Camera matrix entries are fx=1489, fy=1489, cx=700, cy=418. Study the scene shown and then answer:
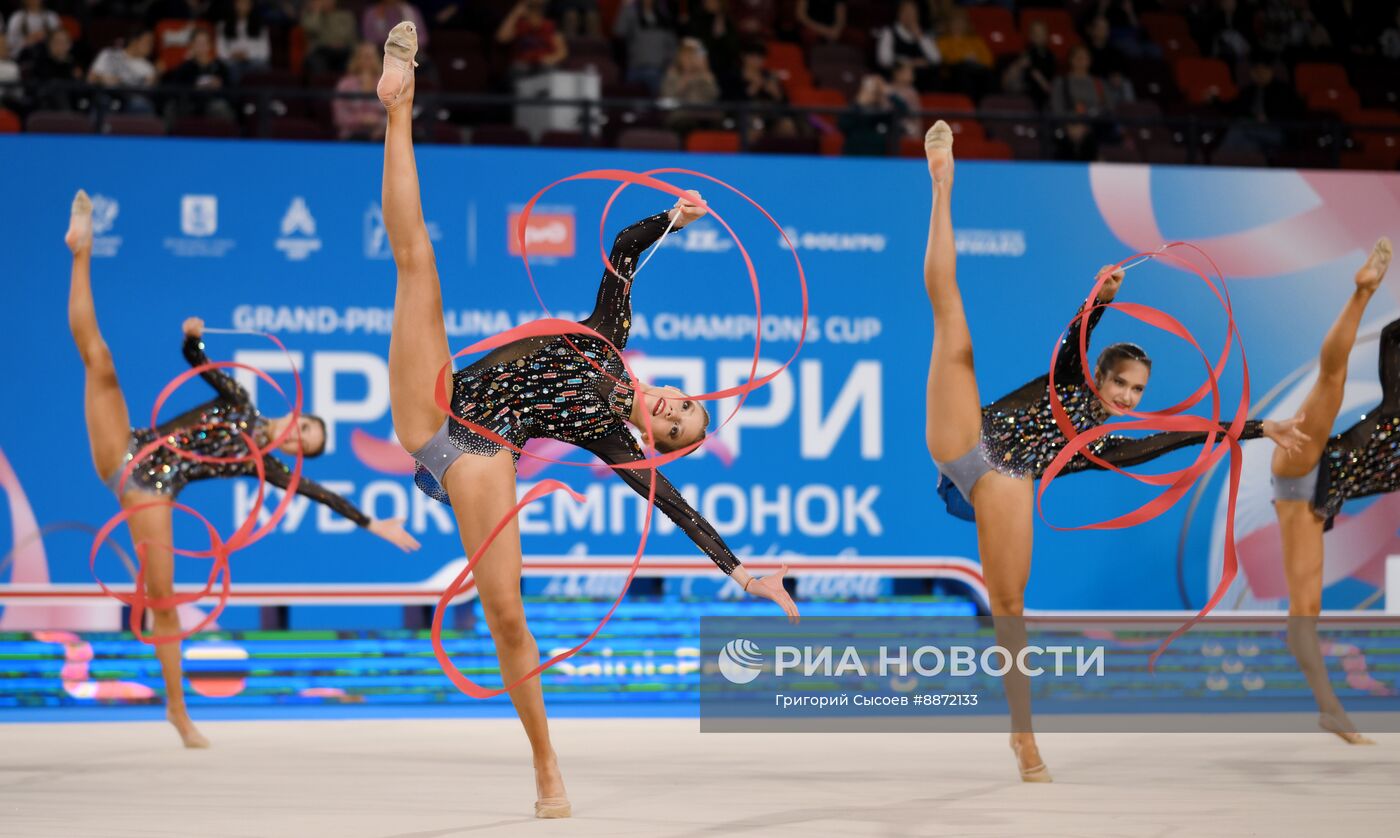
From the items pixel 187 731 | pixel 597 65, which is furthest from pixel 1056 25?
pixel 187 731

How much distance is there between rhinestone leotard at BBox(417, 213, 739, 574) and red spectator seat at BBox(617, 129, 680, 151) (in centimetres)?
407

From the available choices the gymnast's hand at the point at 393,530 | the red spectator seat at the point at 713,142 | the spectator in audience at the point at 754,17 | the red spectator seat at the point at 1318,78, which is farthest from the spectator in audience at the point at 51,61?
the red spectator seat at the point at 1318,78

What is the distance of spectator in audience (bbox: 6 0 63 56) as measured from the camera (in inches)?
338

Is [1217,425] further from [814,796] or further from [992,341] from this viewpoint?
[992,341]

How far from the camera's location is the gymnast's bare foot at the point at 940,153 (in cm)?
518

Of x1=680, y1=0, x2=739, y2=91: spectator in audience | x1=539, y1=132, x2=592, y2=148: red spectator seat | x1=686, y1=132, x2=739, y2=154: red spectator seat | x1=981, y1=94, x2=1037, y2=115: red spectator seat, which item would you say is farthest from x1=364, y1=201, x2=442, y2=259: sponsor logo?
x1=981, y1=94, x2=1037, y2=115: red spectator seat

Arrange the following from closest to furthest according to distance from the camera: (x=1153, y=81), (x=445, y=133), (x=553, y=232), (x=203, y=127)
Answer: (x=203, y=127) → (x=553, y=232) → (x=445, y=133) → (x=1153, y=81)

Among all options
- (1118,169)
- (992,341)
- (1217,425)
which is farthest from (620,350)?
(1118,169)

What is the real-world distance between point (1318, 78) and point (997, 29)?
2310mm

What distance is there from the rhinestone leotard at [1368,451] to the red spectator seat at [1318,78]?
182 inches

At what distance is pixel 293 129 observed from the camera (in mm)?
8547

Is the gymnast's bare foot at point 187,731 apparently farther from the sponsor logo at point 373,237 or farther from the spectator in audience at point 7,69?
the spectator in audience at point 7,69

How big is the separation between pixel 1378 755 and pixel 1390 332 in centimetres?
184

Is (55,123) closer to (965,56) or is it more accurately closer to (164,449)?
(164,449)
